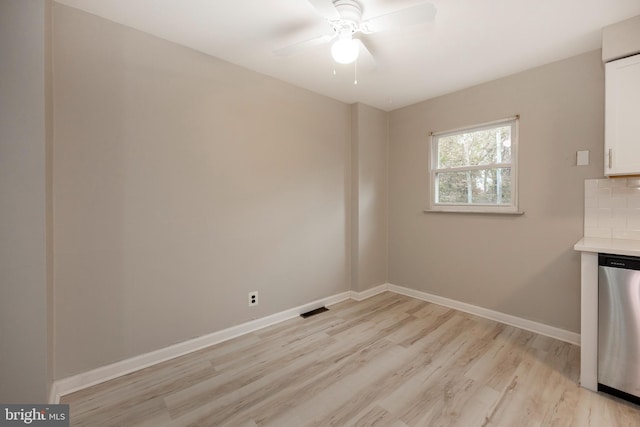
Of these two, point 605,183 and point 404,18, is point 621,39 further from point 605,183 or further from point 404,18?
point 404,18

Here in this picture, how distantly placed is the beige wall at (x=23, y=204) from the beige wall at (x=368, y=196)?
278 centimetres

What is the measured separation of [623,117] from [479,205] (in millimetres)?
1283

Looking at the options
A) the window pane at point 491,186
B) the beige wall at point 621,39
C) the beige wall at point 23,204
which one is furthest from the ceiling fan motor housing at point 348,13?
the window pane at point 491,186

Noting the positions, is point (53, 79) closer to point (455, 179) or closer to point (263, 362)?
point (263, 362)

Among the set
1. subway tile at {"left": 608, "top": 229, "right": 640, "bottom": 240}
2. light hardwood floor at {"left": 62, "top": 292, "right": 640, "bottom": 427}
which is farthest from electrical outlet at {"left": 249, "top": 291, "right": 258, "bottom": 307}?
subway tile at {"left": 608, "top": 229, "right": 640, "bottom": 240}

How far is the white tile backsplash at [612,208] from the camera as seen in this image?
2.10 meters

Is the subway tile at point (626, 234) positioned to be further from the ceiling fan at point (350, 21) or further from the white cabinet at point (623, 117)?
the ceiling fan at point (350, 21)

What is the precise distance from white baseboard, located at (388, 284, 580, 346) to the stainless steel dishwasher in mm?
737

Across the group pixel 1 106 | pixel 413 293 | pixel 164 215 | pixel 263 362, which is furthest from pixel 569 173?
pixel 1 106

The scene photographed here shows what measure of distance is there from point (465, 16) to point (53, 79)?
269 centimetres

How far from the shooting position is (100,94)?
188cm

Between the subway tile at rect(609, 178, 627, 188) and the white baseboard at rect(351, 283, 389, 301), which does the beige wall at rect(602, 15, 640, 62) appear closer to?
the subway tile at rect(609, 178, 627, 188)

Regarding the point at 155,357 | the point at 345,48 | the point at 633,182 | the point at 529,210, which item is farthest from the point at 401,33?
the point at 155,357

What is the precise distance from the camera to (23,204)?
1.44m
